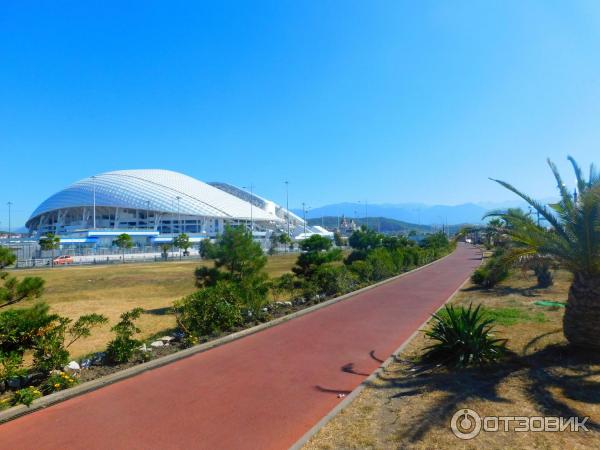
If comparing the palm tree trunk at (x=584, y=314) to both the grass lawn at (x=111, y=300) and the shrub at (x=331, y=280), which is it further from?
the grass lawn at (x=111, y=300)

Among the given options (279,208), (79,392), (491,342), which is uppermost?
(279,208)

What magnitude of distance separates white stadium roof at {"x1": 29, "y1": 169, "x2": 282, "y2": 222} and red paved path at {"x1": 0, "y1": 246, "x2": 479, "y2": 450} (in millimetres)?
72493

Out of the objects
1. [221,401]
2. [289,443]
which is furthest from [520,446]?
[221,401]

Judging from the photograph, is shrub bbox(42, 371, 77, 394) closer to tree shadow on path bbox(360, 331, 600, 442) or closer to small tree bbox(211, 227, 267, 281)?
tree shadow on path bbox(360, 331, 600, 442)

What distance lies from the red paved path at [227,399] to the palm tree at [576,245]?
Answer: 2875 millimetres

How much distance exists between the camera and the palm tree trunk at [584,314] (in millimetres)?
5781

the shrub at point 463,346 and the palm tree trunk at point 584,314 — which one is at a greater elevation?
the palm tree trunk at point 584,314

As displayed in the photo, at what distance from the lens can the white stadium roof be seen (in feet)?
250

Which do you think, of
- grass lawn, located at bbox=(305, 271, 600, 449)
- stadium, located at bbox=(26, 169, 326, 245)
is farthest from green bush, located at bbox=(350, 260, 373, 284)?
stadium, located at bbox=(26, 169, 326, 245)

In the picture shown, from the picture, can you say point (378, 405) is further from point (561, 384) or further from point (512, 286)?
point (512, 286)

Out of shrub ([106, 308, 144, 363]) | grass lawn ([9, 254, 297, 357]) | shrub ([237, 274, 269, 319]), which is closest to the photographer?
shrub ([106, 308, 144, 363])

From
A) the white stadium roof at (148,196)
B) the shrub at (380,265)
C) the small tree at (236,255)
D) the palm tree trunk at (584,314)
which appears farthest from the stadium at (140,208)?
the palm tree trunk at (584,314)

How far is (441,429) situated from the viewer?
153 inches

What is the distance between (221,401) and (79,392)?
2.02 m
